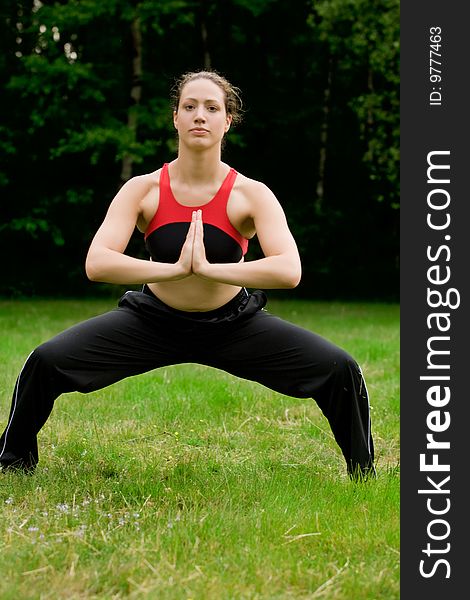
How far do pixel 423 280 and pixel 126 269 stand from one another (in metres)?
1.47

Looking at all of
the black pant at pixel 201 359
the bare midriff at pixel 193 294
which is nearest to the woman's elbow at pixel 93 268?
the black pant at pixel 201 359

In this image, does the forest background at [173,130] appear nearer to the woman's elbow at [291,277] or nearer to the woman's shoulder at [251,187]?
the woman's shoulder at [251,187]

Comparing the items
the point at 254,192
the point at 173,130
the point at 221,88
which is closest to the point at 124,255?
the point at 254,192

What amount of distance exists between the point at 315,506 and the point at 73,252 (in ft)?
62.4

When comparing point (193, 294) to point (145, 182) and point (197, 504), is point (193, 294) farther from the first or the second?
point (197, 504)

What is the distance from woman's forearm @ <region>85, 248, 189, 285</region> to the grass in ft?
3.54

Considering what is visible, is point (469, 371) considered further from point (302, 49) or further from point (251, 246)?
point (302, 49)

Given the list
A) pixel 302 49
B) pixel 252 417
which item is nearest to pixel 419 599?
pixel 252 417

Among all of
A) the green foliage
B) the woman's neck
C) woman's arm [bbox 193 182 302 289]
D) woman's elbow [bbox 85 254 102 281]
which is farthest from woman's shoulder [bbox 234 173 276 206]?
the green foliage

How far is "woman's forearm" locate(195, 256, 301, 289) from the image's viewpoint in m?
4.19

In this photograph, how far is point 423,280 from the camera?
151 inches

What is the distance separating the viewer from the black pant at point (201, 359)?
4422mm

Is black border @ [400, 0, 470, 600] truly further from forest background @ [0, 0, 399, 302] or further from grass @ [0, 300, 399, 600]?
forest background @ [0, 0, 399, 302]

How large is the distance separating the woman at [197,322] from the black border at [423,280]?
2.35 feet
